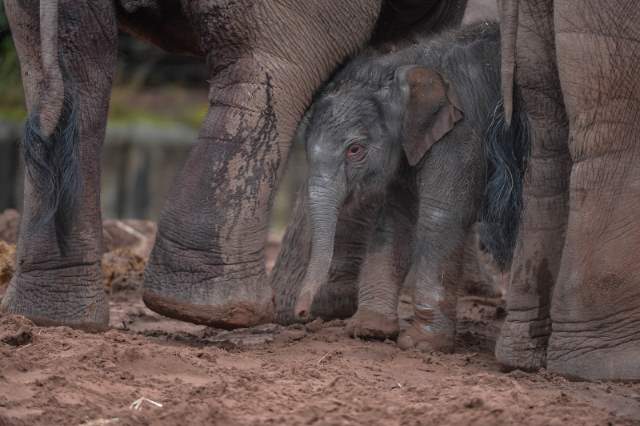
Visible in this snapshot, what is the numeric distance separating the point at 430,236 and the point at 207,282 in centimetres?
81

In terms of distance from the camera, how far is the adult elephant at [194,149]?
5.09 metres

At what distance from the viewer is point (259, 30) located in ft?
16.9

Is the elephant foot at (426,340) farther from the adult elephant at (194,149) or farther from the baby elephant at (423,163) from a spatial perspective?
the adult elephant at (194,149)

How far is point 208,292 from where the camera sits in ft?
16.6

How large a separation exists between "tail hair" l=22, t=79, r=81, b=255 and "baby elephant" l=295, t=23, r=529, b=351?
0.84 m

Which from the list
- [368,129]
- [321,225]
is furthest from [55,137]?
[368,129]

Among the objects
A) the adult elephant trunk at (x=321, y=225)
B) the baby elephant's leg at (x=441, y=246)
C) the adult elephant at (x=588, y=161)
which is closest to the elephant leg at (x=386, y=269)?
the baby elephant's leg at (x=441, y=246)

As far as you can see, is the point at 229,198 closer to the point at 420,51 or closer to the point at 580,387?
the point at 420,51

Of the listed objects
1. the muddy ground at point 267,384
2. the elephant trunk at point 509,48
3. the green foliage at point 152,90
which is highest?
the green foliage at point 152,90

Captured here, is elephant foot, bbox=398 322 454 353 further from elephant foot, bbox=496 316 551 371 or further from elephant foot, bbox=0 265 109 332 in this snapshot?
elephant foot, bbox=0 265 109 332

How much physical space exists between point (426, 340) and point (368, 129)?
78 cm

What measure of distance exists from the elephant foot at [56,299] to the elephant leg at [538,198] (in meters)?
1.50

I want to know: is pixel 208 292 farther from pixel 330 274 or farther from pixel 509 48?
pixel 509 48

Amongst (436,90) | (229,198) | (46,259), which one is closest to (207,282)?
(229,198)
